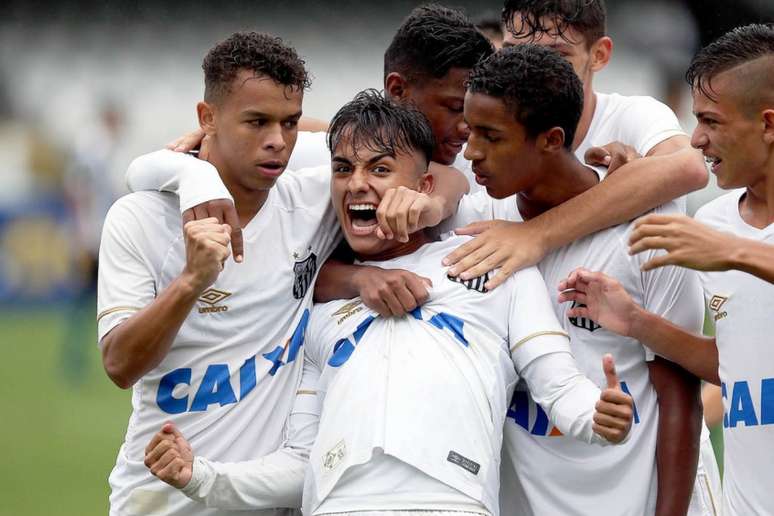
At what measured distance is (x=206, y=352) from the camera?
333 cm

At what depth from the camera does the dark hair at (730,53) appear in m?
3.24

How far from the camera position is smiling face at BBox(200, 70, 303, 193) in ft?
11.1

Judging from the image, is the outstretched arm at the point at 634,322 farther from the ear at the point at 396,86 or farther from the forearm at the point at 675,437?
the ear at the point at 396,86

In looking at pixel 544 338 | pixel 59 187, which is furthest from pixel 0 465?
pixel 59 187

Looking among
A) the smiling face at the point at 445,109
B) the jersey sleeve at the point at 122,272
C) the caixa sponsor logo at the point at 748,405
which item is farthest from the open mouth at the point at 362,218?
the caixa sponsor logo at the point at 748,405

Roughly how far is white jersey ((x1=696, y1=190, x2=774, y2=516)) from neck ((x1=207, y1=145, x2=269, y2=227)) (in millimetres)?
1343

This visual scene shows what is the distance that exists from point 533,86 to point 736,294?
0.80 metres

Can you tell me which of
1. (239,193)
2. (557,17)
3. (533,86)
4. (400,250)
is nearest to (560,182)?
(533,86)

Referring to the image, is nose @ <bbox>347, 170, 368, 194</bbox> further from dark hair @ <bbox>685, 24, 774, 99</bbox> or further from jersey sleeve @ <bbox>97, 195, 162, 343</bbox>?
dark hair @ <bbox>685, 24, 774, 99</bbox>

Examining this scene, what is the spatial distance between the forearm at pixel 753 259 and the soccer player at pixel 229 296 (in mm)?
1278

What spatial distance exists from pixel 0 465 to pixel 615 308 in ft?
23.8

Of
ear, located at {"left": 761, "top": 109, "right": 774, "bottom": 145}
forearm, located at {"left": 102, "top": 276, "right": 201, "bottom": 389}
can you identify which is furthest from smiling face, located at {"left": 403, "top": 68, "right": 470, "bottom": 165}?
forearm, located at {"left": 102, "top": 276, "right": 201, "bottom": 389}

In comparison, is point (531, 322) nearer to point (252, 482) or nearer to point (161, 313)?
point (252, 482)

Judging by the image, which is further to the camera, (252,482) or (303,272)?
(303,272)
